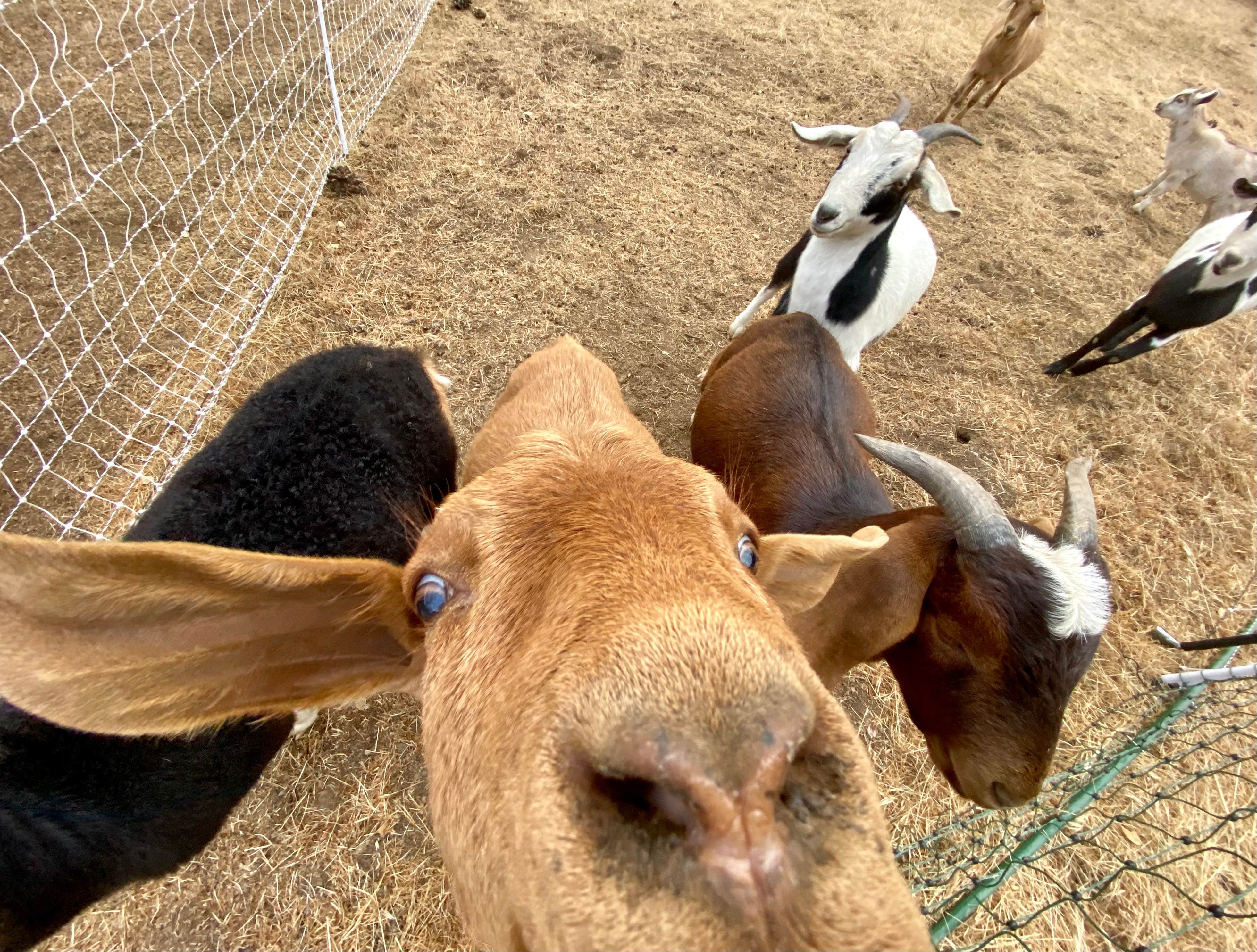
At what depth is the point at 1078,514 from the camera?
8.15 feet

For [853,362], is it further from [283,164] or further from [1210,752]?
[283,164]

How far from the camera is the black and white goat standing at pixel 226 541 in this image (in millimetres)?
2057

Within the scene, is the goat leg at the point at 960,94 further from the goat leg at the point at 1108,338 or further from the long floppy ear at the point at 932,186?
the long floppy ear at the point at 932,186

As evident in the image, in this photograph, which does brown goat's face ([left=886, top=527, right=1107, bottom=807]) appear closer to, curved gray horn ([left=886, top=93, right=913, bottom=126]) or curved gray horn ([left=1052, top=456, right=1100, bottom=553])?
curved gray horn ([left=1052, top=456, right=1100, bottom=553])

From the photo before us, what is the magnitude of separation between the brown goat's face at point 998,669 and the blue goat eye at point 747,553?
124cm

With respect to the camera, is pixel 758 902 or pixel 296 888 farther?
pixel 296 888

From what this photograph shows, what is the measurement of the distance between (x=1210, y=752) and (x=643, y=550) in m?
4.86

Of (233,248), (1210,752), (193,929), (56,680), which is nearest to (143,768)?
(193,929)

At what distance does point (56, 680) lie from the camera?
1.13 m

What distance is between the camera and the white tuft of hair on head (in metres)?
2.20

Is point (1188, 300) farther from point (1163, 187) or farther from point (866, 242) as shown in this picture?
point (1163, 187)

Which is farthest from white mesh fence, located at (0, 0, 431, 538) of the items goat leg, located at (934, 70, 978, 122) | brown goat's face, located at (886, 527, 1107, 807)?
goat leg, located at (934, 70, 978, 122)

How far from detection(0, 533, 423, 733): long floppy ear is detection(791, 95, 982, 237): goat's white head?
375cm

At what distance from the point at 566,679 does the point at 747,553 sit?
70cm
